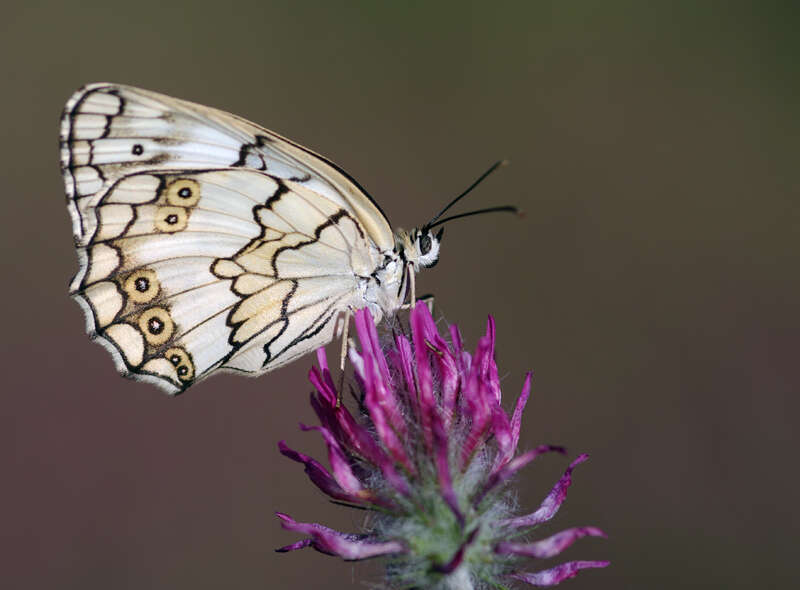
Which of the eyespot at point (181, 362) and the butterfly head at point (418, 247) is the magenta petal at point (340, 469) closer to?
the eyespot at point (181, 362)

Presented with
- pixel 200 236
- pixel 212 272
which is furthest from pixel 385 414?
pixel 200 236

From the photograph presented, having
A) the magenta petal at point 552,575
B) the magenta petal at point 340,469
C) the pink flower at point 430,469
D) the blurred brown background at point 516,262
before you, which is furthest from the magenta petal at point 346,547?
the blurred brown background at point 516,262

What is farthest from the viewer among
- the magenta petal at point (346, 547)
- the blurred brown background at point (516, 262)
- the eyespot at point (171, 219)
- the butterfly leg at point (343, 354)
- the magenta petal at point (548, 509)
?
the blurred brown background at point (516, 262)

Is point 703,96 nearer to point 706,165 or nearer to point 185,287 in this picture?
point 706,165

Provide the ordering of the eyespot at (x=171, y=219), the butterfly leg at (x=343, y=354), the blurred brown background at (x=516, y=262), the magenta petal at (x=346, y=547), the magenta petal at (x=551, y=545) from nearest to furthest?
1. the magenta petal at (x=551, y=545)
2. the magenta petal at (x=346, y=547)
3. the butterfly leg at (x=343, y=354)
4. the eyespot at (x=171, y=219)
5. the blurred brown background at (x=516, y=262)

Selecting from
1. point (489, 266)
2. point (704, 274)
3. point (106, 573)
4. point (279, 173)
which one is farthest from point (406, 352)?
point (704, 274)

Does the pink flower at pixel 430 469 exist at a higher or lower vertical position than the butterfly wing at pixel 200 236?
lower

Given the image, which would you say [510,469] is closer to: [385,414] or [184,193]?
[385,414]
